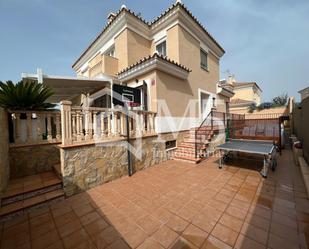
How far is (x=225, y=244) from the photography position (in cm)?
214

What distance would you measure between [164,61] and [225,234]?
20.1ft

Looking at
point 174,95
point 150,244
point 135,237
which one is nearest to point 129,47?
point 174,95

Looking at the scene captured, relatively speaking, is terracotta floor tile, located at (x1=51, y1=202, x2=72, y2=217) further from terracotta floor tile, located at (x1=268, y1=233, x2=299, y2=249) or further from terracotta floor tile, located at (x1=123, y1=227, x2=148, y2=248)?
terracotta floor tile, located at (x1=268, y1=233, x2=299, y2=249)

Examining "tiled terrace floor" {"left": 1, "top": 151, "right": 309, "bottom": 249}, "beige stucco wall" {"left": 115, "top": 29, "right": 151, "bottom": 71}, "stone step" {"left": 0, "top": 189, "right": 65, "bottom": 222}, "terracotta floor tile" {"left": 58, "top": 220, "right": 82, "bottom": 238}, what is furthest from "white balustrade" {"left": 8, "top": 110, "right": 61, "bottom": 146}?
"beige stucco wall" {"left": 115, "top": 29, "right": 151, "bottom": 71}

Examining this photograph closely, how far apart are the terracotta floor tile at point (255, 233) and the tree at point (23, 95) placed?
6.29 m

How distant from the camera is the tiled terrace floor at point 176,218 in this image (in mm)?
2260

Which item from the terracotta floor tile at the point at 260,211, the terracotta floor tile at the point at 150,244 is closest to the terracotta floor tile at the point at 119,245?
the terracotta floor tile at the point at 150,244

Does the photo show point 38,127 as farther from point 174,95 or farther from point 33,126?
point 174,95

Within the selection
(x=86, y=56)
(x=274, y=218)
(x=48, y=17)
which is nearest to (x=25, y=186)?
(x=274, y=218)

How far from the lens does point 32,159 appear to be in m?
4.59

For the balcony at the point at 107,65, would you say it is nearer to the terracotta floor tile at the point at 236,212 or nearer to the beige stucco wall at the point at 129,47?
the beige stucco wall at the point at 129,47

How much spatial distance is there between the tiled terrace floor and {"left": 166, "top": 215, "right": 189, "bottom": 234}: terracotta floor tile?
0.02 meters

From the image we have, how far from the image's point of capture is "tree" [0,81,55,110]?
4.19 meters

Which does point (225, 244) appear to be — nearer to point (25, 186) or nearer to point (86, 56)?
point (25, 186)
